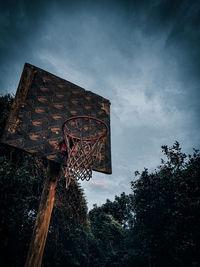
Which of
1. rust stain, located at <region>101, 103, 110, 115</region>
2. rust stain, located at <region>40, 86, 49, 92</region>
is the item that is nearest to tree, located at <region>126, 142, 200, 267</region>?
rust stain, located at <region>101, 103, 110, 115</region>

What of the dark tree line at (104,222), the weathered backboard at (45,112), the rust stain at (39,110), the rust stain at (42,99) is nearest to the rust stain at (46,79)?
the weathered backboard at (45,112)

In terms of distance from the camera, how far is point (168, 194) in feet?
32.3

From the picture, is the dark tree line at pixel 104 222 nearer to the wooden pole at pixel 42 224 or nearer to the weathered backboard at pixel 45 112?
the wooden pole at pixel 42 224

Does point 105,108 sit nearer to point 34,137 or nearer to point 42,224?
point 34,137

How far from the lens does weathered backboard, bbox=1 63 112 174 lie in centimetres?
308

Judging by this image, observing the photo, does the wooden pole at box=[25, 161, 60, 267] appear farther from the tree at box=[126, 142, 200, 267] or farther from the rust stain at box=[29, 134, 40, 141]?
the tree at box=[126, 142, 200, 267]

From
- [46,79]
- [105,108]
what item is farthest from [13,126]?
[105,108]

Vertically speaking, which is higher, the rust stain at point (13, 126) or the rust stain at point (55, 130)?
the rust stain at point (55, 130)

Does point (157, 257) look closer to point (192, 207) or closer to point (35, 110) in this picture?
point (192, 207)

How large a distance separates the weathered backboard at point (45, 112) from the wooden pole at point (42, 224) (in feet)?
1.33

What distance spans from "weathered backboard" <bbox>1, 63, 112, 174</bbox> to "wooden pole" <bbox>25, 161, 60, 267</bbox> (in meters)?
0.40

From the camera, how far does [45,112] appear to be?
3.63 m

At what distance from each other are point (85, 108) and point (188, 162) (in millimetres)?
9091

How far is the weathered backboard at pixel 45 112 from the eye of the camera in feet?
10.1
